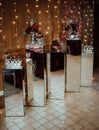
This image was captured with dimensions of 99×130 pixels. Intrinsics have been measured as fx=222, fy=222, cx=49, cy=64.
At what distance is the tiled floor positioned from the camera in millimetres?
3912

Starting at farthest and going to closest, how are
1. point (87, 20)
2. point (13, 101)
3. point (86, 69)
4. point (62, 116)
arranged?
point (87, 20), point (86, 69), point (13, 101), point (62, 116)

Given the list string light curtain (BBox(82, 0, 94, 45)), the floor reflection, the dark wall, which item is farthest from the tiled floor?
the dark wall

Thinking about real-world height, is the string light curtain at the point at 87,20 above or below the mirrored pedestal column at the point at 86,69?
above

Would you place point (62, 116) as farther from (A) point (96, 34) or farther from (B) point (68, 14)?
(A) point (96, 34)

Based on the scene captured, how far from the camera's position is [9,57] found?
4.67m

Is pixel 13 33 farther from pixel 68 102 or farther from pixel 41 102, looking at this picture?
pixel 68 102

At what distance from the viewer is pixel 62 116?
4.26 metres

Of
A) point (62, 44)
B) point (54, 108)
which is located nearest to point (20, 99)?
point (54, 108)

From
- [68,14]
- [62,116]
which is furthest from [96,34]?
[62,116]

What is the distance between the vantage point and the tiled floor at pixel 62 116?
391 centimetres

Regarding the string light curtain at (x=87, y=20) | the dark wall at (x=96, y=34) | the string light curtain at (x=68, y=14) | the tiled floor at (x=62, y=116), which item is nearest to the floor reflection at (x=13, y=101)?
the tiled floor at (x=62, y=116)

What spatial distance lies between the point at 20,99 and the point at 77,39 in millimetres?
2045

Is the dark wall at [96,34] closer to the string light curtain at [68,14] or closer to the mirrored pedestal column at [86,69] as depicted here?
the string light curtain at [68,14]

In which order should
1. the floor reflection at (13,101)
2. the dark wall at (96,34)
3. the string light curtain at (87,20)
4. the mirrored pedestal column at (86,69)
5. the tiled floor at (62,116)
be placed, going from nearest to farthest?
1. the tiled floor at (62,116)
2. the floor reflection at (13,101)
3. the mirrored pedestal column at (86,69)
4. the string light curtain at (87,20)
5. the dark wall at (96,34)
